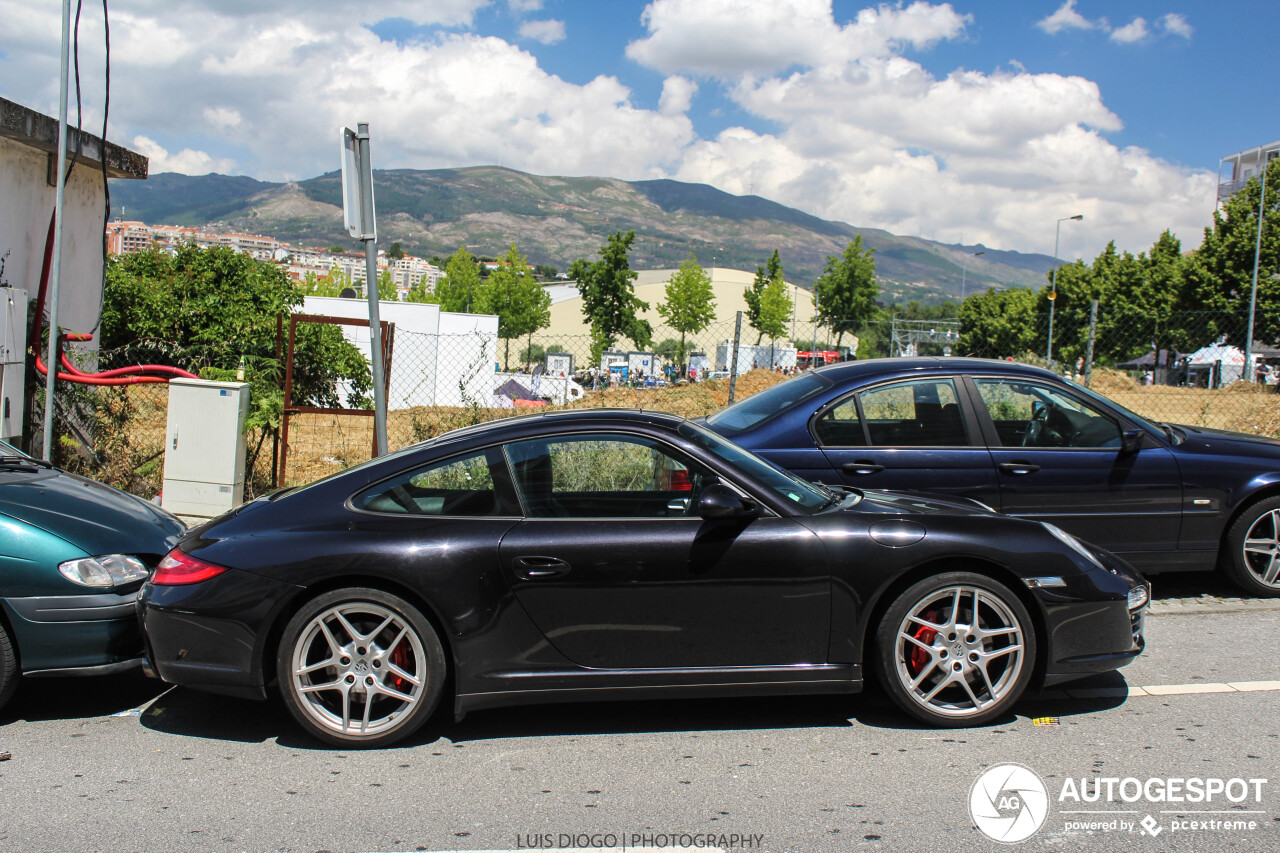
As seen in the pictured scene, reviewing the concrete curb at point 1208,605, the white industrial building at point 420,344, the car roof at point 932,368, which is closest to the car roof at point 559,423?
the car roof at point 932,368

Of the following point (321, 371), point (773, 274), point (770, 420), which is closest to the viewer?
point (770, 420)

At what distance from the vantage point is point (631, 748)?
3840 millimetres

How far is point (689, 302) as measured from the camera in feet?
218

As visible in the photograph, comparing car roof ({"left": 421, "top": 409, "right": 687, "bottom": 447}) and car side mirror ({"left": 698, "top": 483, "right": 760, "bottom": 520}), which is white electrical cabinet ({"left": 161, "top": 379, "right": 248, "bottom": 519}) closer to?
car roof ({"left": 421, "top": 409, "right": 687, "bottom": 447})

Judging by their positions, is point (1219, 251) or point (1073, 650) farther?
point (1219, 251)

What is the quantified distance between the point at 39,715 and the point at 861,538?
3.83m

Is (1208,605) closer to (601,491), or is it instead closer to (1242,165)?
(601,491)

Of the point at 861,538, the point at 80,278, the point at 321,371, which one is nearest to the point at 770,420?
the point at 861,538

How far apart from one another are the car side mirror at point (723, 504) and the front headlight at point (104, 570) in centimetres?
273

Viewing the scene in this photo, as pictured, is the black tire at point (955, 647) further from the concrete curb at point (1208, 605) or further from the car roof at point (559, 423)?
the concrete curb at point (1208, 605)

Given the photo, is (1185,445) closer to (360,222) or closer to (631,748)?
(631,748)

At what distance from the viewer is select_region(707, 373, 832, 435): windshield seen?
5.98 meters

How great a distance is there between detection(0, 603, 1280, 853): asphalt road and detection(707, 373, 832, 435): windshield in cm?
210

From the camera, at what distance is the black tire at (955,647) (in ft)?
12.8
